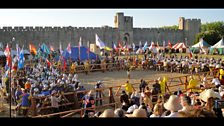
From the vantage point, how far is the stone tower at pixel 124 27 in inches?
2245

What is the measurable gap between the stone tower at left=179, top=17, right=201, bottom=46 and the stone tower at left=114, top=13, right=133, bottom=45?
478 inches

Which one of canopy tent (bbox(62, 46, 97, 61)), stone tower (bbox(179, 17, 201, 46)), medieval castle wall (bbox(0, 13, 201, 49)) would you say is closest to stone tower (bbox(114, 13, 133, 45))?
medieval castle wall (bbox(0, 13, 201, 49))

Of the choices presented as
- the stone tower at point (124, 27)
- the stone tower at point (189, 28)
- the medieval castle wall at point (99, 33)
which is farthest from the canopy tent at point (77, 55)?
the stone tower at point (189, 28)

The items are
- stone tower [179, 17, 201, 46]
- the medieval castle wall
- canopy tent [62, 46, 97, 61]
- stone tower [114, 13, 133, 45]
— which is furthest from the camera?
stone tower [179, 17, 201, 46]

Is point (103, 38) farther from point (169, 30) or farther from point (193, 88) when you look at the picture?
point (193, 88)

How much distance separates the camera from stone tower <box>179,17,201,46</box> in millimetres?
63719

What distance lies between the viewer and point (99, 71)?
25.4m

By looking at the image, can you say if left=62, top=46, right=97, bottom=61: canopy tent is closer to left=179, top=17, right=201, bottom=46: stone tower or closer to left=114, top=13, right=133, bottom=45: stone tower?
left=114, top=13, right=133, bottom=45: stone tower

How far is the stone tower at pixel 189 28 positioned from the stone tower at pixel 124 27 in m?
12.1

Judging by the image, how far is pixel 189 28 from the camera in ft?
209

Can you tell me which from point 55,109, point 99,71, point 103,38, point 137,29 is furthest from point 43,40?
point 55,109

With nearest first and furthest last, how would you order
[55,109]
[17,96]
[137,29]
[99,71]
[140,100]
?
[140,100] → [55,109] → [17,96] → [99,71] → [137,29]
